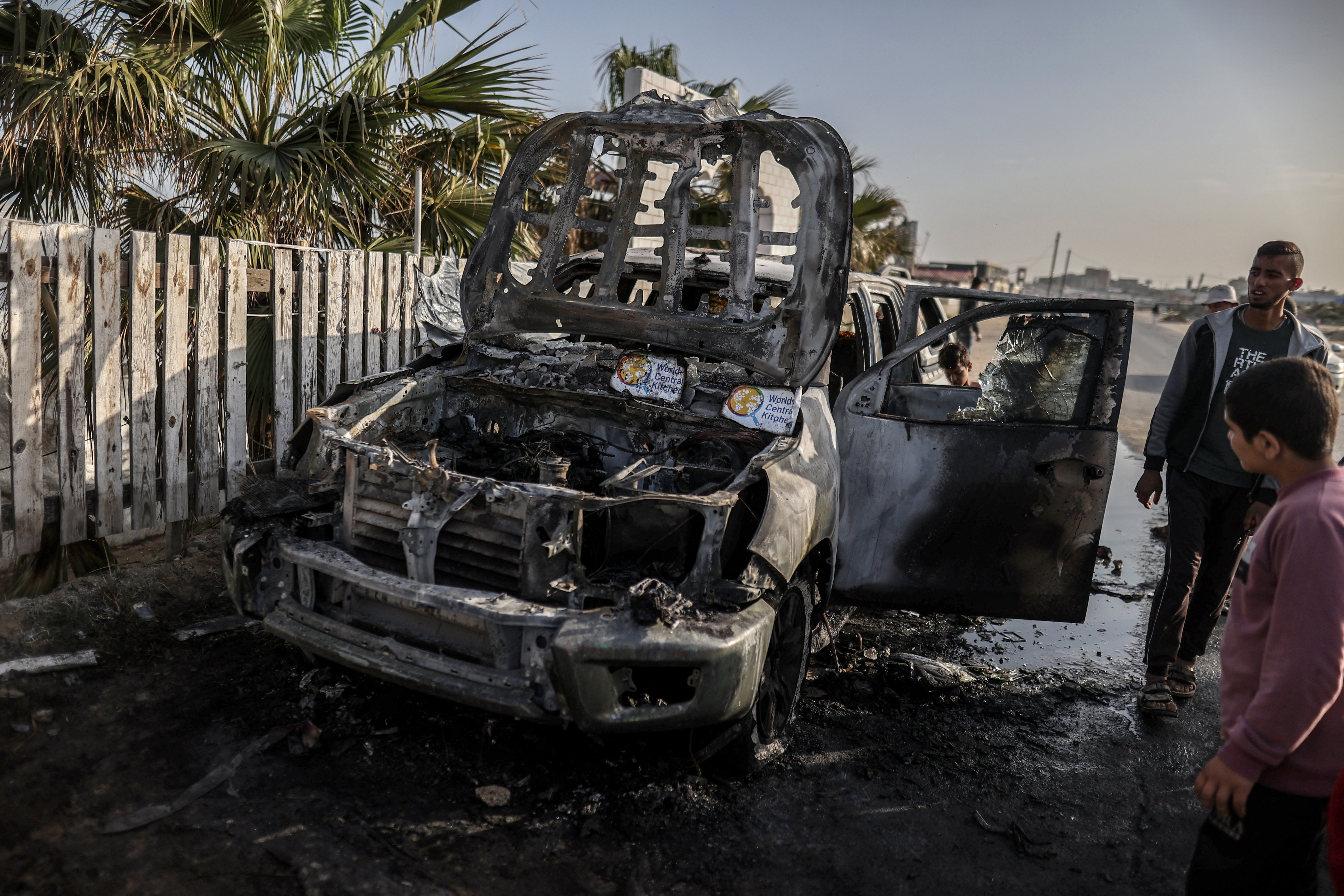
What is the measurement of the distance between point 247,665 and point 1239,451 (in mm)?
3596

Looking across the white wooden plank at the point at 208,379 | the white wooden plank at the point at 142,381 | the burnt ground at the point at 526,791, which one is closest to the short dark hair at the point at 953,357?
the burnt ground at the point at 526,791

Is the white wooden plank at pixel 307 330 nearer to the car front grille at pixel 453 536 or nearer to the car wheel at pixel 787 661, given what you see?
the car front grille at pixel 453 536

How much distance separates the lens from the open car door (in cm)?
386

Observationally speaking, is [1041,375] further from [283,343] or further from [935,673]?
[283,343]

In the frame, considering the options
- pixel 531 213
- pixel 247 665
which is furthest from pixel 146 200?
pixel 247 665

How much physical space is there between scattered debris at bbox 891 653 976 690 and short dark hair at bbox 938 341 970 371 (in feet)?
8.27

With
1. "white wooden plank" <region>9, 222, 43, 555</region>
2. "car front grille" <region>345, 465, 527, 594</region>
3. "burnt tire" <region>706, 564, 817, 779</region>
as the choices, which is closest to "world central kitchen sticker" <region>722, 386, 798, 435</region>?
"burnt tire" <region>706, 564, 817, 779</region>

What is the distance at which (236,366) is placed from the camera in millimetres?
5113

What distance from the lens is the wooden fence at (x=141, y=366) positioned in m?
4.11

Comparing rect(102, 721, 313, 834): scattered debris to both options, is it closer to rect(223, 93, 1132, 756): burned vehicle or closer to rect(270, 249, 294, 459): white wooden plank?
rect(223, 93, 1132, 756): burned vehicle

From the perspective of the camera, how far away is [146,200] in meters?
6.26

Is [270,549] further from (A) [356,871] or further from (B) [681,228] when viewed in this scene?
(B) [681,228]

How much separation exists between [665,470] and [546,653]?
885 mm

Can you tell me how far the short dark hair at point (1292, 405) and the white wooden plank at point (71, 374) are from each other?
4677mm
